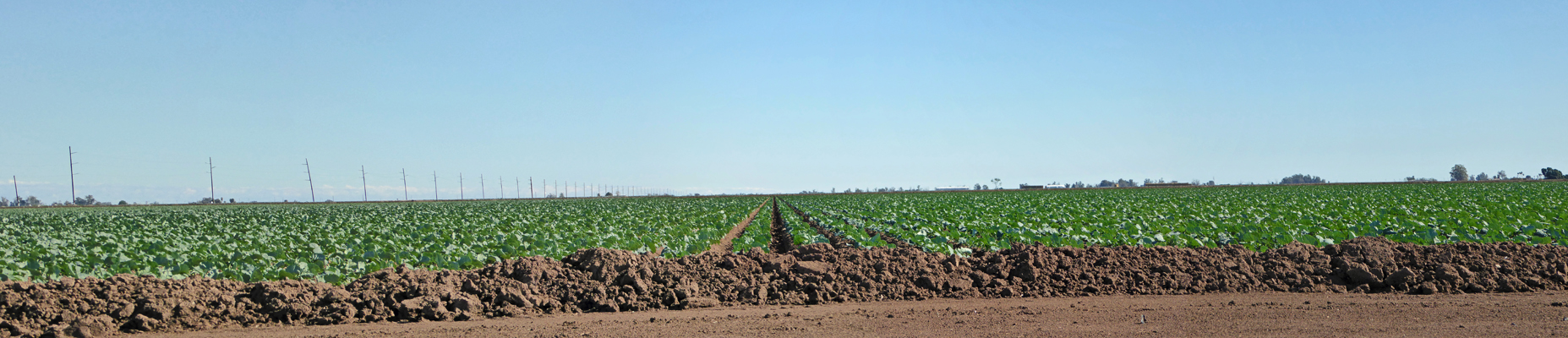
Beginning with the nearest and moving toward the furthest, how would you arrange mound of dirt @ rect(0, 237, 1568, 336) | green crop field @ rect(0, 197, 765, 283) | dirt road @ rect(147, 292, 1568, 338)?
dirt road @ rect(147, 292, 1568, 338) < mound of dirt @ rect(0, 237, 1568, 336) < green crop field @ rect(0, 197, 765, 283)

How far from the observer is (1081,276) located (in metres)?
8.65

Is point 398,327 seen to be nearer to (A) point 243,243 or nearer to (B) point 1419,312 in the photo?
(B) point 1419,312

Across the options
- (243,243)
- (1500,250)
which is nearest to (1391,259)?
(1500,250)

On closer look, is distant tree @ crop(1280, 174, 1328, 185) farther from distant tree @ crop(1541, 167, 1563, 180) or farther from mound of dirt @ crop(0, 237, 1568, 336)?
mound of dirt @ crop(0, 237, 1568, 336)

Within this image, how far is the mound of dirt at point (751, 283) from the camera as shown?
7.09 m

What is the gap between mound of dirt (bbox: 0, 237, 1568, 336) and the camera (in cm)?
709

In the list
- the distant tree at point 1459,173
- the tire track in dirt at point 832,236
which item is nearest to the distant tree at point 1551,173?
the distant tree at point 1459,173

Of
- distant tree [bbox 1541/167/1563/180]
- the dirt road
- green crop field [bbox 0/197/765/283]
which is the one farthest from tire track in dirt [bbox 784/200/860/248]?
distant tree [bbox 1541/167/1563/180]

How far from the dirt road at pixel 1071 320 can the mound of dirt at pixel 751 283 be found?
287mm

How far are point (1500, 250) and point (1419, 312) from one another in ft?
12.9

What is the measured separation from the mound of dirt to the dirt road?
0.94 feet

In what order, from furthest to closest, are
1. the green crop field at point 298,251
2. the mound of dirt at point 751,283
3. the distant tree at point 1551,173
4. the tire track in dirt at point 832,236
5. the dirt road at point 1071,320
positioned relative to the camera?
the distant tree at point 1551,173 < the tire track in dirt at point 832,236 < the green crop field at point 298,251 < the mound of dirt at point 751,283 < the dirt road at point 1071,320

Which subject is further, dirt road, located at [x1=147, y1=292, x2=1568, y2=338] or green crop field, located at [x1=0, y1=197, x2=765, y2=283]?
green crop field, located at [x1=0, y1=197, x2=765, y2=283]

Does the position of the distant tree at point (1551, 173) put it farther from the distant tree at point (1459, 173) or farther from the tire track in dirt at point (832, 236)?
the tire track in dirt at point (832, 236)
